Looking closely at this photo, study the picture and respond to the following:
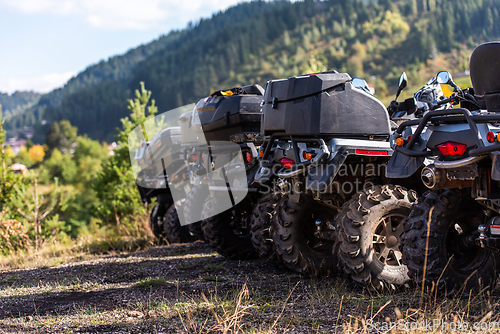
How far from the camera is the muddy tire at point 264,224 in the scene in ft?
22.0

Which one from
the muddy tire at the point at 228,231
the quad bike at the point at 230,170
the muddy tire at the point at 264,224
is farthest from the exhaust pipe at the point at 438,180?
the muddy tire at the point at 228,231

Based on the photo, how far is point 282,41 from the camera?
157000mm

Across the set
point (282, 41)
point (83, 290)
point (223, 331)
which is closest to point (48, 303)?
point (83, 290)

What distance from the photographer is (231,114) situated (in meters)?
7.49

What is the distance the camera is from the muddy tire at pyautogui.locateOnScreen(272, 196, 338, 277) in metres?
6.09

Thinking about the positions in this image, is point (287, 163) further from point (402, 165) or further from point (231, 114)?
point (231, 114)

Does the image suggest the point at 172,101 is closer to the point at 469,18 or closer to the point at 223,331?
the point at 469,18

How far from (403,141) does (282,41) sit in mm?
157871

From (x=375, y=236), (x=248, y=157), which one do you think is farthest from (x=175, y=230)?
(x=375, y=236)

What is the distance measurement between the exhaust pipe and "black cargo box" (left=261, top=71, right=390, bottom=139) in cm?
142

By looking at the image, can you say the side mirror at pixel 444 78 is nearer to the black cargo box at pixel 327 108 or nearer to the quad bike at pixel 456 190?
the black cargo box at pixel 327 108

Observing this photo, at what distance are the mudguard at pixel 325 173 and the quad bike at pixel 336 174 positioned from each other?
0.01 meters

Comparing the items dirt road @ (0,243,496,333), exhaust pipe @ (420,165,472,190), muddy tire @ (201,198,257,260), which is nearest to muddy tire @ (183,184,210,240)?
muddy tire @ (201,198,257,260)

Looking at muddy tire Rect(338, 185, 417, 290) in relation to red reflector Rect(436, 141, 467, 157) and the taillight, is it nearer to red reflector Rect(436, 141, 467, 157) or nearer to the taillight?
the taillight
